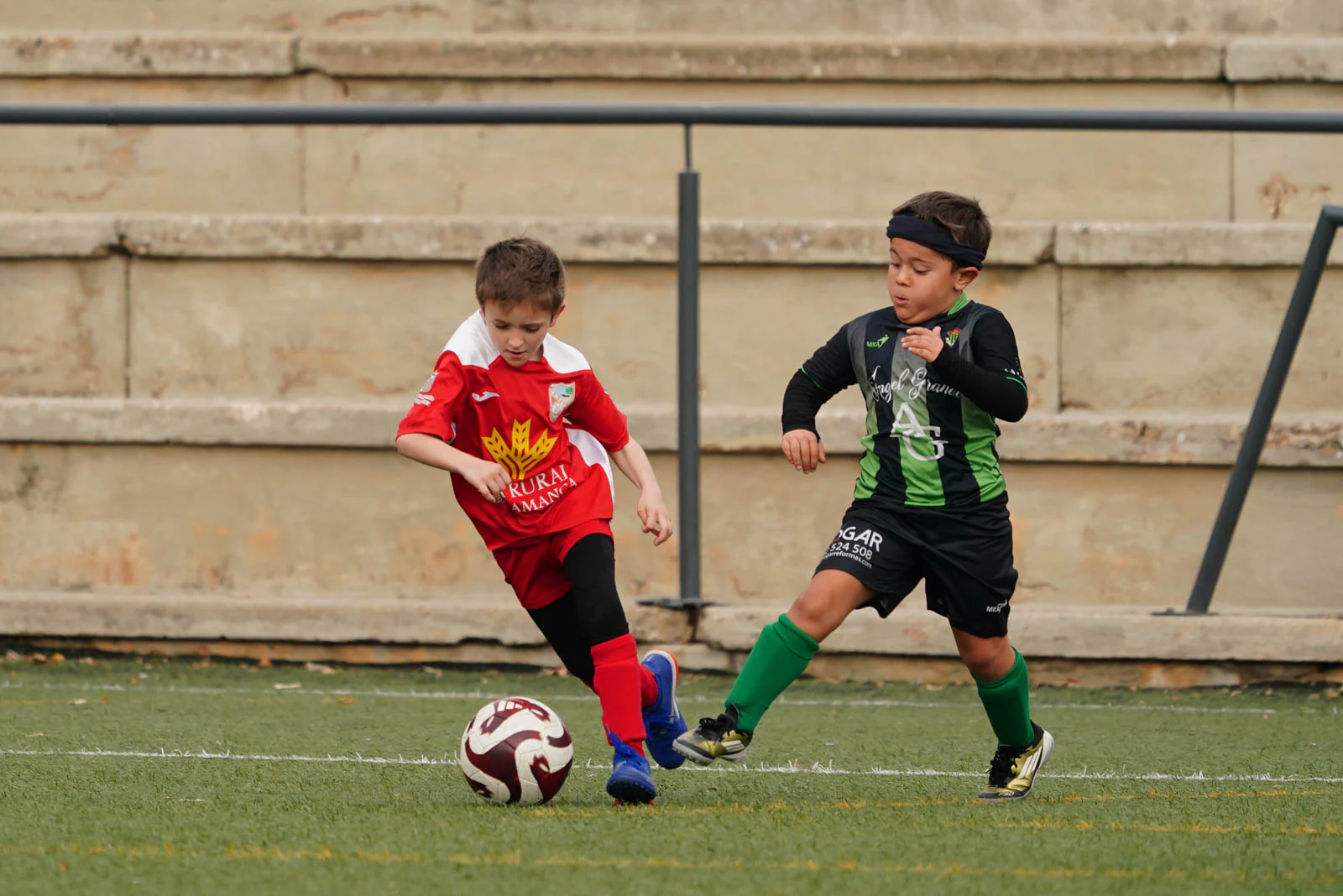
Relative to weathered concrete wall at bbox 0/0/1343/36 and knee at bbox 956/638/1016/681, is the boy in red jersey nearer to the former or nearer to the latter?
knee at bbox 956/638/1016/681

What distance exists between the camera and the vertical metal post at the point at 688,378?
6945 millimetres

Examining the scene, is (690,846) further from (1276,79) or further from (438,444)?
Result: (1276,79)

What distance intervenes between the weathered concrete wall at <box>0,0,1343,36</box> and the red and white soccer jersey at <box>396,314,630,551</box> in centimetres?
468

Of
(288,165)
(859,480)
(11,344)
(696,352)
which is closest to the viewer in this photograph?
(859,480)

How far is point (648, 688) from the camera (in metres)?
4.30

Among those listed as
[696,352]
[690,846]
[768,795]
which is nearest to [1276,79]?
[696,352]

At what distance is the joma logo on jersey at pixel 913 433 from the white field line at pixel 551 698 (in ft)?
7.57

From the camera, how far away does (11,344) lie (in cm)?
761

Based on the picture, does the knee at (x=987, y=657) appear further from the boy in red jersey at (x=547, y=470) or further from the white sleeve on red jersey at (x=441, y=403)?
the white sleeve on red jersey at (x=441, y=403)

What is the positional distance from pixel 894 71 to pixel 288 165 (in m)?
2.71

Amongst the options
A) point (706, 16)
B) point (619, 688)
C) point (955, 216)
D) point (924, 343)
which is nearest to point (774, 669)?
point (619, 688)

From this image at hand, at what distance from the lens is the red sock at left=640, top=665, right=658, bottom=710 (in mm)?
4297

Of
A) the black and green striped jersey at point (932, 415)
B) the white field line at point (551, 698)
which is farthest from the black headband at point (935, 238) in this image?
the white field line at point (551, 698)

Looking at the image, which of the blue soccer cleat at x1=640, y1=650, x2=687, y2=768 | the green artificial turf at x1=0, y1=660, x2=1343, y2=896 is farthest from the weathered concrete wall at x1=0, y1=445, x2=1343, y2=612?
the blue soccer cleat at x1=640, y1=650, x2=687, y2=768
